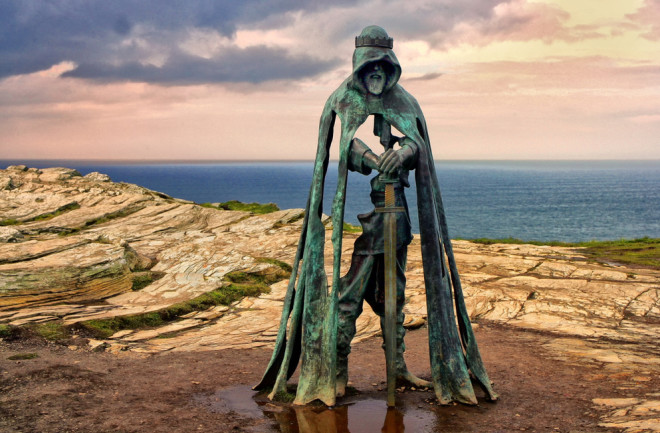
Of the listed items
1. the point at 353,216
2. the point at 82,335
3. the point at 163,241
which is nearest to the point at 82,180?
the point at 163,241

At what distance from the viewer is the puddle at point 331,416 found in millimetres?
6023

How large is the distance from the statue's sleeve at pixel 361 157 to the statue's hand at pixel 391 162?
10 centimetres

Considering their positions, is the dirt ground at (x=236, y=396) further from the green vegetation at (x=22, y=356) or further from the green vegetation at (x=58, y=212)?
the green vegetation at (x=58, y=212)

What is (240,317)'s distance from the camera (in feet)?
37.3

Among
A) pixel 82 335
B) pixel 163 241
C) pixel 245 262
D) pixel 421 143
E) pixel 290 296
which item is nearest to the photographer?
pixel 421 143

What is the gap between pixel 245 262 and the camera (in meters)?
14.2

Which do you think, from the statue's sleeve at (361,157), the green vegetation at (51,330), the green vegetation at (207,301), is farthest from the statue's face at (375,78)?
the green vegetation at (51,330)

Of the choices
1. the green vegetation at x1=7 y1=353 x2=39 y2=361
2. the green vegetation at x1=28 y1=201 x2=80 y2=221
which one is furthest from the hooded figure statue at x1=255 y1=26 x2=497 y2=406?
the green vegetation at x1=28 y1=201 x2=80 y2=221

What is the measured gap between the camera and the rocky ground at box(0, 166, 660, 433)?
682cm

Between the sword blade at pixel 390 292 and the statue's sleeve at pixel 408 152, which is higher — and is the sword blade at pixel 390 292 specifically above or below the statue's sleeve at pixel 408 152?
below

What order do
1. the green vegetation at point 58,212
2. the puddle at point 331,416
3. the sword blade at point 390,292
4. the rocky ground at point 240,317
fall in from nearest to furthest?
the puddle at point 331,416 < the sword blade at point 390,292 < the rocky ground at point 240,317 < the green vegetation at point 58,212

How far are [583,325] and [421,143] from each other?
18.7 feet

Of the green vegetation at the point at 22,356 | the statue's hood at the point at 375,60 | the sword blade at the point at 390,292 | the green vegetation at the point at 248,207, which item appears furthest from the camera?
the green vegetation at the point at 248,207

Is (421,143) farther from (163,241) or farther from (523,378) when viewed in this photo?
(163,241)
